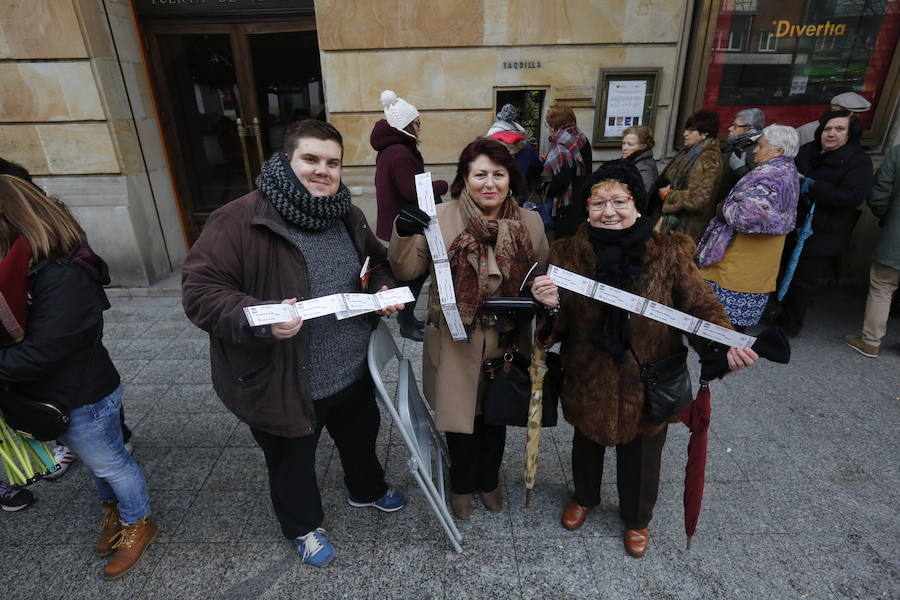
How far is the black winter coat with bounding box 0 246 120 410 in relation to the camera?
6.03 feet

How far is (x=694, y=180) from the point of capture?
4.04 m

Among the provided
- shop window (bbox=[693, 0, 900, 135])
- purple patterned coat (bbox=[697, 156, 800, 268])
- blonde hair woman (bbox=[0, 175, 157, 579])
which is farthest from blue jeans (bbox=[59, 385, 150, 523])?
shop window (bbox=[693, 0, 900, 135])

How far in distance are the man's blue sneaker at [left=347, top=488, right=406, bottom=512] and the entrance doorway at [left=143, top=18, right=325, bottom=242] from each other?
16.1 ft

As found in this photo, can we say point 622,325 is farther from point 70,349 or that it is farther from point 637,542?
point 70,349

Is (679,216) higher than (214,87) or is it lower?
lower

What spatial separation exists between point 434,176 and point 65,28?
12.8 feet

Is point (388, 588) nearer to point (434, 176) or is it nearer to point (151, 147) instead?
point (434, 176)

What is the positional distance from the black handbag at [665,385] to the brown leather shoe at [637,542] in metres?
0.74

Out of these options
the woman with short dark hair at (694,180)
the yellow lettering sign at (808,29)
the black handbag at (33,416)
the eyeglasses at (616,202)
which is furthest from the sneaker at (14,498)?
the yellow lettering sign at (808,29)

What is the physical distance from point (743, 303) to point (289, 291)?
3.72m

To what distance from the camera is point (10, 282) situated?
5.74 feet

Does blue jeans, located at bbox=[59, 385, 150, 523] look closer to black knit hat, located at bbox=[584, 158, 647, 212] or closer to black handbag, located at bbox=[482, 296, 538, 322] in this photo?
black handbag, located at bbox=[482, 296, 538, 322]

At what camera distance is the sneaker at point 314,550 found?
234 centimetres

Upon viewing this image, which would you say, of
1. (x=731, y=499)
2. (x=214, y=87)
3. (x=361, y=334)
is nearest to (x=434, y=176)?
(x=214, y=87)
